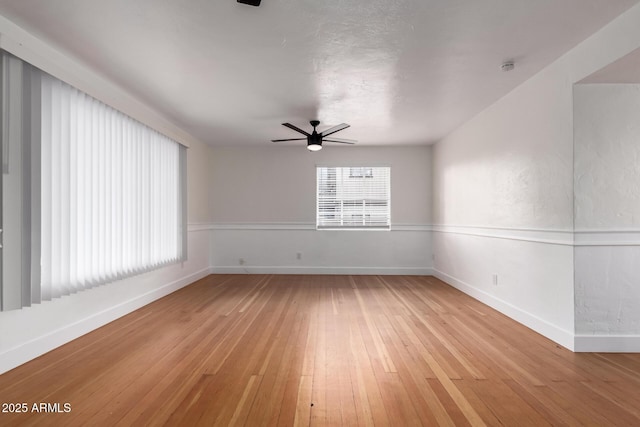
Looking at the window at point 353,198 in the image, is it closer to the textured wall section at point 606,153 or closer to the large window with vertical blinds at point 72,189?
the large window with vertical blinds at point 72,189

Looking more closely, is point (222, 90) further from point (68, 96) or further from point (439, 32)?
point (439, 32)

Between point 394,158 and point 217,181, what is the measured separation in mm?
3543

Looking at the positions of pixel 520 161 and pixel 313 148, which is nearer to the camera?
pixel 520 161

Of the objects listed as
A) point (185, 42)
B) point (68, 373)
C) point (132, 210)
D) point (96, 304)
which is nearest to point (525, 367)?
point (68, 373)

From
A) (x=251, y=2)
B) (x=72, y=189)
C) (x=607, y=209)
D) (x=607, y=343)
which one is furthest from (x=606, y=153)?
(x=72, y=189)

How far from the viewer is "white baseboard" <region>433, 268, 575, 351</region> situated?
2787 mm

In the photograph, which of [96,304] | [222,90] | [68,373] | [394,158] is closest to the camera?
[68,373]

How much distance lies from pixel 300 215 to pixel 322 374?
14.2 ft

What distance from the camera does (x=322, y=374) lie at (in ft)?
7.48

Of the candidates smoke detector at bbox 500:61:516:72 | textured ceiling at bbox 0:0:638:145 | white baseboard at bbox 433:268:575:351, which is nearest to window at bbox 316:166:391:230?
white baseboard at bbox 433:268:575:351

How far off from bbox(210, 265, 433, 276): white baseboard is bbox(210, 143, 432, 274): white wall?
0.02 m

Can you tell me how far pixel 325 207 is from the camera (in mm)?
6535

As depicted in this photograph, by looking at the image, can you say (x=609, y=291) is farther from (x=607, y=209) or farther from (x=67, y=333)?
(x=67, y=333)

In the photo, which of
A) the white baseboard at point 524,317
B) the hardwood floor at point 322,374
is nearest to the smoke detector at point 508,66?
the white baseboard at point 524,317
